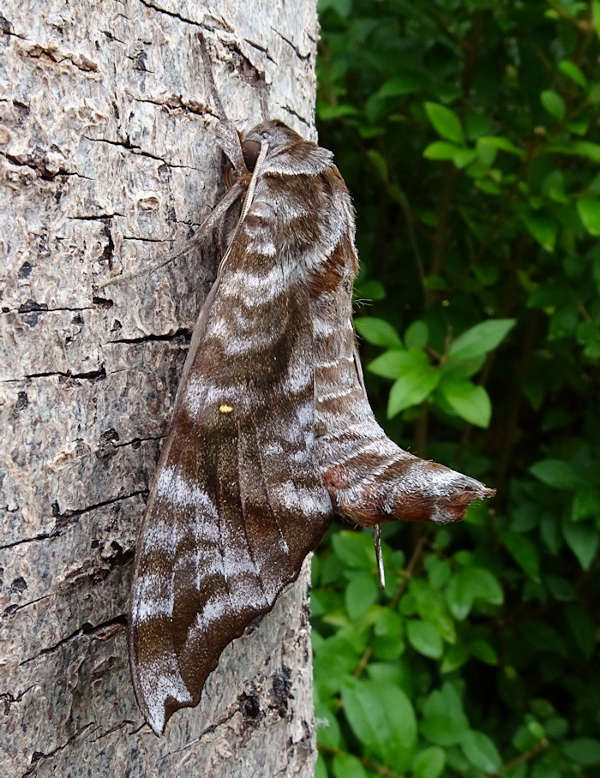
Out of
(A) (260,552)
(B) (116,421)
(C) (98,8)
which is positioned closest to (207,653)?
(A) (260,552)

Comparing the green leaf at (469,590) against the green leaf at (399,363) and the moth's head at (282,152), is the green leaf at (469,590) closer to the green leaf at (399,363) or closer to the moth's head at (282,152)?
the green leaf at (399,363)

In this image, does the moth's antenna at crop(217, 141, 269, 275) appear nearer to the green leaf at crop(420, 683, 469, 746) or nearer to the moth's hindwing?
the moth's hindwing

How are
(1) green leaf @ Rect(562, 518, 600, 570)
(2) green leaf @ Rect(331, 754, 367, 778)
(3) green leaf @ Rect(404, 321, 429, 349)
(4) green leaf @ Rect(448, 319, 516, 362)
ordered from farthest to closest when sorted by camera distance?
(1) green leaf @ Rect(562, 518, 600, 570) < (3) green leaf @ Rect(404, 321, 429, 349) < (4) green leaf @ Rect(448, 319, 516, 362) < (2) green leaf @ Rect(331, 754, 367, 778)

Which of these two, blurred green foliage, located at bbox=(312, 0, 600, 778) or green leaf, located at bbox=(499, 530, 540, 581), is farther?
green leaf, located at bbox=(499, 530, 540, 581)

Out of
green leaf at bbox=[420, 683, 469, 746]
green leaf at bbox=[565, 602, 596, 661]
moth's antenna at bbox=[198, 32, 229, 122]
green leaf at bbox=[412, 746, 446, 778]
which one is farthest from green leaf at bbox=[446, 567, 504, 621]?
moth's antenna at bbox=[198, 32, 229, 122]

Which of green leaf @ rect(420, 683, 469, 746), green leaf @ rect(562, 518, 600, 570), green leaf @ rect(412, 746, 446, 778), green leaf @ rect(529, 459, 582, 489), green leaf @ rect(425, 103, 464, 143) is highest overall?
green leaf @ rect(425, 103, 464, 143)

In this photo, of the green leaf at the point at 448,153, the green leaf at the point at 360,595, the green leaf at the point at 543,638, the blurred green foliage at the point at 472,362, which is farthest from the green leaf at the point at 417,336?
the green leaf at the point at 543,638

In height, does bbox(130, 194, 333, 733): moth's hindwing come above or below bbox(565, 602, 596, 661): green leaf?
above

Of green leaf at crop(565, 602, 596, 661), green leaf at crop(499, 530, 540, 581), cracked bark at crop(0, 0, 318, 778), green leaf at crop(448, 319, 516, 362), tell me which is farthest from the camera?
green leaf at crop(565, 602, 596, 661)
